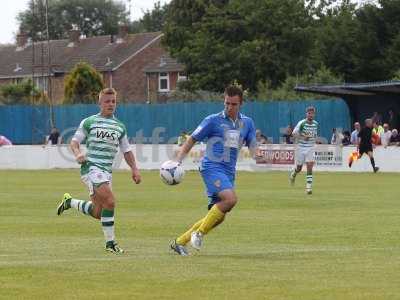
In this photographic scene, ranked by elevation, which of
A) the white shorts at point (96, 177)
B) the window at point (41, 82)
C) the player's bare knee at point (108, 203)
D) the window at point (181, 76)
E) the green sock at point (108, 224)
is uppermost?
the white shorts at point (96, 177)

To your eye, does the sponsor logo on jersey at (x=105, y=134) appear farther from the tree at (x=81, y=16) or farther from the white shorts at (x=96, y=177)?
the tree at (x=81, y=16)

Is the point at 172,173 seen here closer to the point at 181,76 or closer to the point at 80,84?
the point at 80,84

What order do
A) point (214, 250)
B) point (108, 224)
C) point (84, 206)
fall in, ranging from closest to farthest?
1. point (108, 224)
2. point (214, 250)
3. point (84, 206)

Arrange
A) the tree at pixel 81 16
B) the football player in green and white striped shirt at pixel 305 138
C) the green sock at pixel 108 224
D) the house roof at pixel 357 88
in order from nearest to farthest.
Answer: the green sock at pixel 108 224, the football player in green and white striped shirt at pixel 305 138, the house roof at pixel 357 88, the tree at pixel 81 16

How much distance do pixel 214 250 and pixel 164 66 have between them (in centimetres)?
8137

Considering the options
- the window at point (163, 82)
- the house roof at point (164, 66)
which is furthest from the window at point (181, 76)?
the window at point (163, 82)

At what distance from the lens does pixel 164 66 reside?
3794 inches

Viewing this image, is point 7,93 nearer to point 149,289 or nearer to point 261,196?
point 261,196

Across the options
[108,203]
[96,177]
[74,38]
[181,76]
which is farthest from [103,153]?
[74,38]

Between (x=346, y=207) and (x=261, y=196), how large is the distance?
437 cm

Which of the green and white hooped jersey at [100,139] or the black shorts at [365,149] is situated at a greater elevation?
the green and white hooped jersey at [100,139]

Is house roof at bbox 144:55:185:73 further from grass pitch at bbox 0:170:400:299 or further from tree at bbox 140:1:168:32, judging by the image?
grass pitch at bbox 0:170:400:299

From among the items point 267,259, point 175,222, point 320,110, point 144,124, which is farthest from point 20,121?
point 267,259

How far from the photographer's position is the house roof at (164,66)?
311ft
